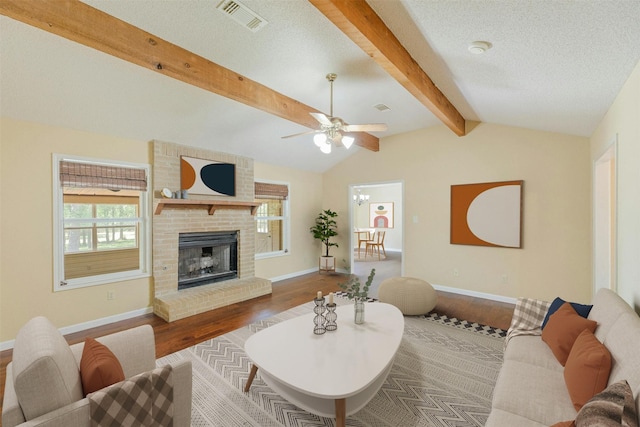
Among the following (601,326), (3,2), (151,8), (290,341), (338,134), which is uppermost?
(151,8)

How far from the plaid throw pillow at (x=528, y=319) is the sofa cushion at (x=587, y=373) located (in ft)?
2.58

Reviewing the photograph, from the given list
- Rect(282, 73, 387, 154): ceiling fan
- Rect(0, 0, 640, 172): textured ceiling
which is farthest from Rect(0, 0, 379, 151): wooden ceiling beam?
Rect(282, 73, 387, 154): ceiling fan

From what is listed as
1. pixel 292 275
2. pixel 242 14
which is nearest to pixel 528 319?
pixel 242 14

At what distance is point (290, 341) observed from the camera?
2.17m

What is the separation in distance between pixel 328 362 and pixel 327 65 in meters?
2.62

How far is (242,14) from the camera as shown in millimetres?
2078

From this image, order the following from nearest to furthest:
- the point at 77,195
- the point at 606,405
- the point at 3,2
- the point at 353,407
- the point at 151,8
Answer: the point at 606,405 → the point at 3,2 → the point at 353,407 → the point at 151,8 → the point at 77,195

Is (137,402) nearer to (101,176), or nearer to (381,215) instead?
A: (101,176)

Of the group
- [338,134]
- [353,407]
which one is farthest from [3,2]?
[353,407]

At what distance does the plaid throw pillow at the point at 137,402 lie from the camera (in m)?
1.24

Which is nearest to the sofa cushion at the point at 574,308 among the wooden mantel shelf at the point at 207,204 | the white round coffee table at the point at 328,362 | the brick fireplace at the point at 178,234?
the white round coffee table at the point at 328,362

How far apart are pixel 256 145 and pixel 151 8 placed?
2754mm

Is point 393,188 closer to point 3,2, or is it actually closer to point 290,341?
point 290,341

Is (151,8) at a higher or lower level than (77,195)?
higher
